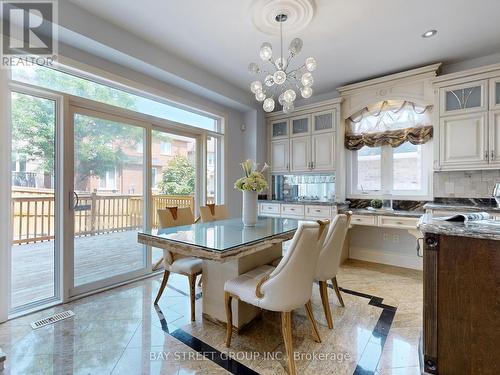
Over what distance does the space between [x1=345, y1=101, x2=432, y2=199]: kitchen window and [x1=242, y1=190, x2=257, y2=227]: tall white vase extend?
2.36 meters

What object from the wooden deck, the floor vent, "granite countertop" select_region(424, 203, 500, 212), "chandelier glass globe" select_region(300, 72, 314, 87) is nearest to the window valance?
"granite countertop" select_region(424, 203, 500, 212)

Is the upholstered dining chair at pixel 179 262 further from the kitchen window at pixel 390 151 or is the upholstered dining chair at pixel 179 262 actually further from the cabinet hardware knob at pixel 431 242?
the kitchen window at pixel 390 151

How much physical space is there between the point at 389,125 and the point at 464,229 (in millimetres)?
2899

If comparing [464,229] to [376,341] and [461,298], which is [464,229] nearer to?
[461,298]

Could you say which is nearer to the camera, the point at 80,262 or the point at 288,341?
the point at 288,341

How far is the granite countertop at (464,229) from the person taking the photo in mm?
1294

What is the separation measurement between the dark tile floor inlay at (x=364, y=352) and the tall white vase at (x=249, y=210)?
111 centimetres

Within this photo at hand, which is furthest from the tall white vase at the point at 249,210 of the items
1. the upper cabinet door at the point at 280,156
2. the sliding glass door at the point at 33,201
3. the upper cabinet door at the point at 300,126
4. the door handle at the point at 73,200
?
the upper cabinet door at the point at 300,126

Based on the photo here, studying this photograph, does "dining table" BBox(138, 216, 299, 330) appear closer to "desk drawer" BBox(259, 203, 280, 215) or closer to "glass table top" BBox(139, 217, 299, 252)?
"glass table top" BBox(139, 217, 299, 252)

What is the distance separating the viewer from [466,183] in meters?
3.35

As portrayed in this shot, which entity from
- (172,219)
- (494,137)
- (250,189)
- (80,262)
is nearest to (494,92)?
(494,137)

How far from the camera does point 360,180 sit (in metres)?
4.21

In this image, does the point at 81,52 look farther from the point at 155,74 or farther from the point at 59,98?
the point at 155,74

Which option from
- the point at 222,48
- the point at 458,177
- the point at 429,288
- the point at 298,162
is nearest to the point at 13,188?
the point at 222,48
